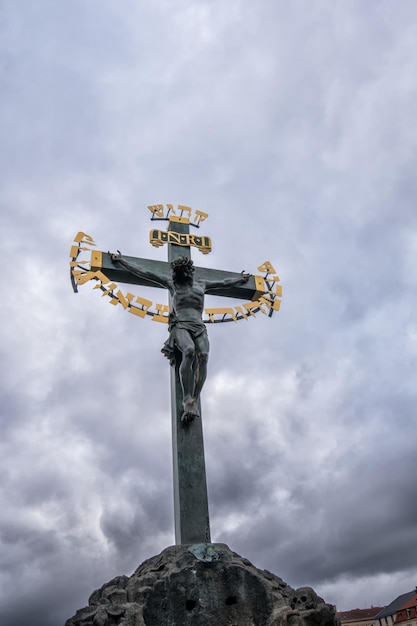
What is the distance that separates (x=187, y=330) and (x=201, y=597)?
3180 millimetres

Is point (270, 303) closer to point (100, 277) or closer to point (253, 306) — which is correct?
point (253, 306)

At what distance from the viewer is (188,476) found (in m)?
6.55

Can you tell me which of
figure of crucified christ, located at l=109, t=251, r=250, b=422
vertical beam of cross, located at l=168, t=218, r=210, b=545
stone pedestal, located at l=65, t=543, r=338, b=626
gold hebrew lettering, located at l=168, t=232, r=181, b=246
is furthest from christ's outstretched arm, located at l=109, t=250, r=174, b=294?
stone pedestal, located at l=65, t=543, r=338, b=626

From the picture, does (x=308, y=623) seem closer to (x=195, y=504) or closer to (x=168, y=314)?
(x=195, y=504)

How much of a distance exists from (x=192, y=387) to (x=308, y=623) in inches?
116

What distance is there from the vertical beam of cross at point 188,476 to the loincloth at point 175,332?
17cm

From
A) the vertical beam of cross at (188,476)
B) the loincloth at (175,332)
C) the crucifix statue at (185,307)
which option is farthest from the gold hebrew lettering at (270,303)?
the vertical beam of cross at (188,476)

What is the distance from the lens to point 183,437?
6.83 m

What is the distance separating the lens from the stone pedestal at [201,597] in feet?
15.6

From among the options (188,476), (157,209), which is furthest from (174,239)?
(188,476)

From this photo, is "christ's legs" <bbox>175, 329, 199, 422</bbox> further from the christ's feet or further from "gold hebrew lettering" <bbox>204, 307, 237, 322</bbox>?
"gold hebrew lettering" <bbox>204, 307, 237, 322</bbox>

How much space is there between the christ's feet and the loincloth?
2.11ft

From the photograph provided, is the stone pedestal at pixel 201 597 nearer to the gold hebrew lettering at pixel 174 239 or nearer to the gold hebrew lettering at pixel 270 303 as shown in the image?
the gold hebrew lettering at pixel 270 303

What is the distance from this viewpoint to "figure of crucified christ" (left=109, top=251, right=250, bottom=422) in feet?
22.5
